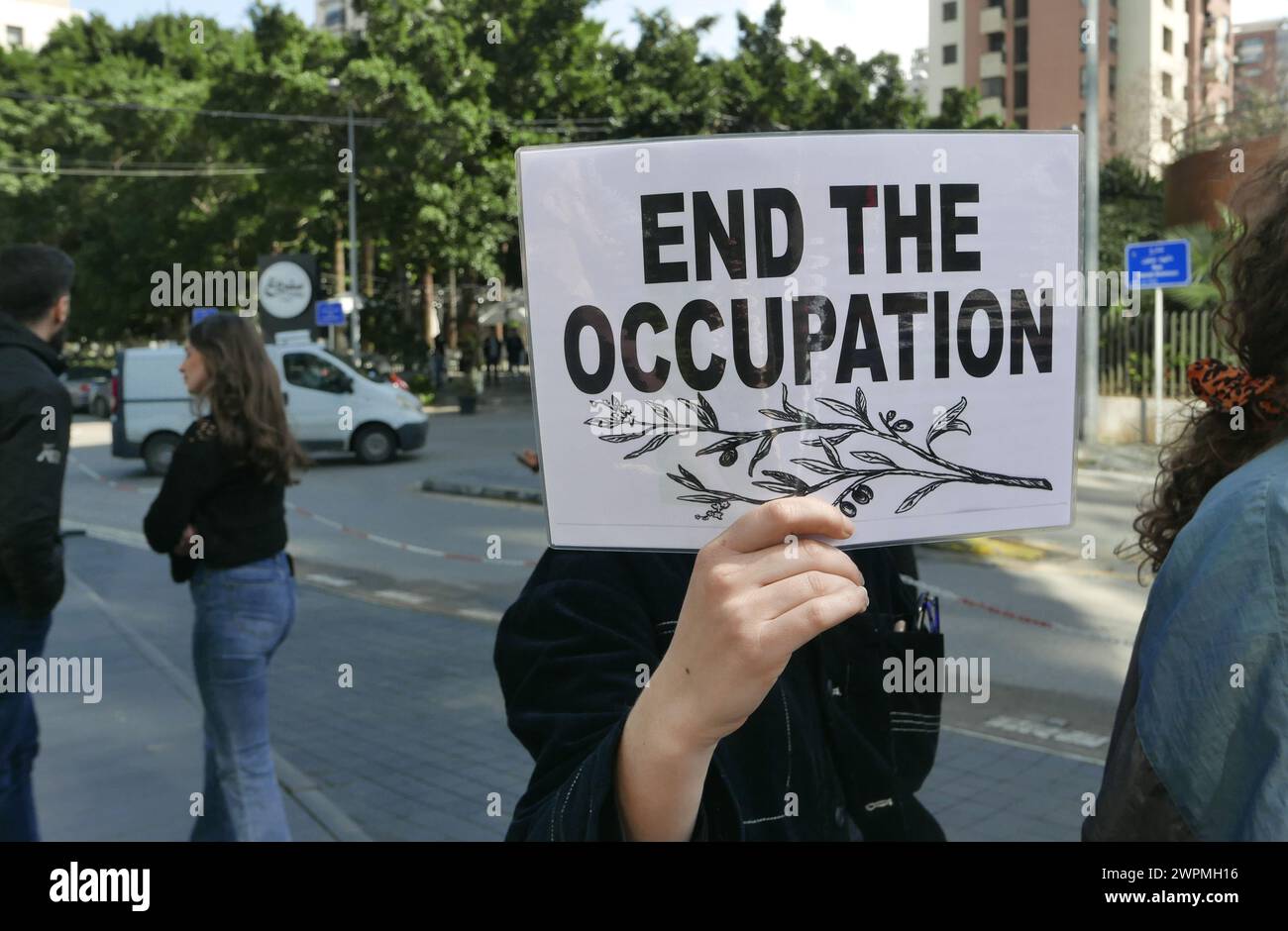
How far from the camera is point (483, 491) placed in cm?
1498

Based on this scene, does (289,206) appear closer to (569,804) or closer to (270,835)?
(270,835)

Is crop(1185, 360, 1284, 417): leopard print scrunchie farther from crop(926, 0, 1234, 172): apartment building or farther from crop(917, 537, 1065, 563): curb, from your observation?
crop(926, 0, 1234, 172): apartment building

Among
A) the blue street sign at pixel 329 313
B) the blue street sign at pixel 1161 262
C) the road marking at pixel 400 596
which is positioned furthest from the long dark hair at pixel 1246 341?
the blue street sign at pixel 329 313

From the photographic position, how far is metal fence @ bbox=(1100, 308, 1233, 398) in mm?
17812

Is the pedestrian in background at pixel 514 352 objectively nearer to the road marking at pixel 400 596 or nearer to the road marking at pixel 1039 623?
the road marking at pixel 400 596

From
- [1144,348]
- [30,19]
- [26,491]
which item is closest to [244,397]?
[26,491]

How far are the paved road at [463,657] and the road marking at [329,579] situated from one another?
40mm

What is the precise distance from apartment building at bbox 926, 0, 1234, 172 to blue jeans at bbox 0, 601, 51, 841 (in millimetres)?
30441

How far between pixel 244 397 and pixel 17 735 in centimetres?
117

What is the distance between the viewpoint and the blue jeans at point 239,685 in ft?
12.0

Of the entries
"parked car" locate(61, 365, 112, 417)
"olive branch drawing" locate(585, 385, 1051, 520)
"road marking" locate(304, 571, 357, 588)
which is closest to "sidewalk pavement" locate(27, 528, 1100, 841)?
"road marking" locate(304, 571, 357, 588)

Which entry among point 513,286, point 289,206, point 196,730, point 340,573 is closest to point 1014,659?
point 196,730

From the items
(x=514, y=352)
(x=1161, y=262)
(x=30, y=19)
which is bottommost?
(x=514, y=352)

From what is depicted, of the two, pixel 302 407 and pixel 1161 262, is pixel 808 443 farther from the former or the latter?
pixel 302 407
